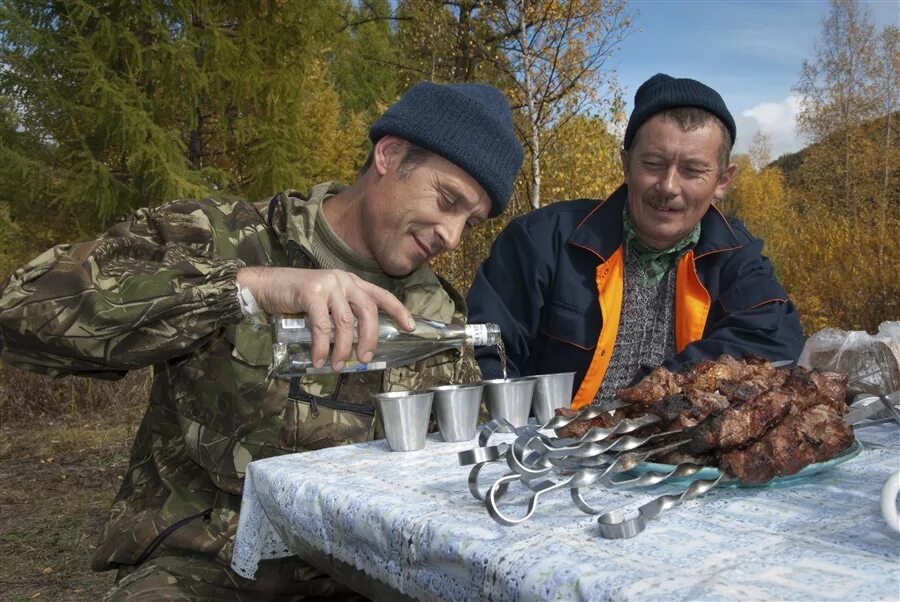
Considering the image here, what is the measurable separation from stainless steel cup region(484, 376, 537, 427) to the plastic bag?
0.97 m

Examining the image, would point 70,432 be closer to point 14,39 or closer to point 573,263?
point 14,39

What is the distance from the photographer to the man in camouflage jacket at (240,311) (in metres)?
1.81

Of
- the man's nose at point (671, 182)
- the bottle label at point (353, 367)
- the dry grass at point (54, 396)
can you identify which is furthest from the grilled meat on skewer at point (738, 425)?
the dry grass at point (54, 396)

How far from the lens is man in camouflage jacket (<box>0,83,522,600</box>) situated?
5.95ft

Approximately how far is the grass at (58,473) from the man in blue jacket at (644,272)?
2.81 metres

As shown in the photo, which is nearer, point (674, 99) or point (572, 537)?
point (572, 537)

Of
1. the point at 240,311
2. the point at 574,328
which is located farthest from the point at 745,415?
the point at 574,328

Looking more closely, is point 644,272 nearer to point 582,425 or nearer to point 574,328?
point 574,328

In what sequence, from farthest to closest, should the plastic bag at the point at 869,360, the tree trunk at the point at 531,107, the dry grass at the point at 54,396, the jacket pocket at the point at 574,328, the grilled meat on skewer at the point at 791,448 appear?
the tree trunk at the point at 531,107
the dry grass at the point at 54,396
the jacket pocket at the point at 574,328
the plastic bag at the point at 869,360
the grilled meat on skewer at the point at 791,448

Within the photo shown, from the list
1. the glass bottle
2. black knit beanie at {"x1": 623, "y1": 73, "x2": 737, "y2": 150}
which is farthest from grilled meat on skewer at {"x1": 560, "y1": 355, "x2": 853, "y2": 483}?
black knit beanie at {"x1": 623, "y1": 73, "x2": 737, "y2": 150}

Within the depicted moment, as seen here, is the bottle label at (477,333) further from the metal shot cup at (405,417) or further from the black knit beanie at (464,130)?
the black knit beanie at (464,130)

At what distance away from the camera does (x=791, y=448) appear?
1.36 m

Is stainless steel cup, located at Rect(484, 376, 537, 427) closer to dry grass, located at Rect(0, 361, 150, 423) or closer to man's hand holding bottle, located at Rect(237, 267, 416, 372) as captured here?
man's hand holding bottle, located at Rect(237, 267, 416, 372)

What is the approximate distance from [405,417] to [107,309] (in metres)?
0.73
